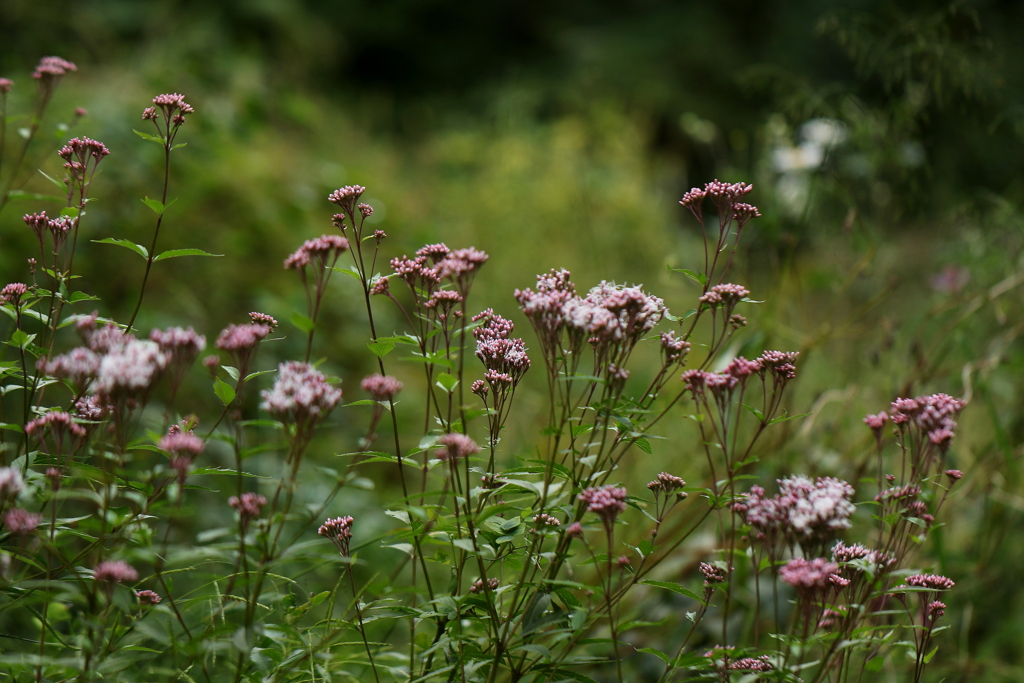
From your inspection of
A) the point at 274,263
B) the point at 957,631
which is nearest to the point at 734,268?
the point at 957,631

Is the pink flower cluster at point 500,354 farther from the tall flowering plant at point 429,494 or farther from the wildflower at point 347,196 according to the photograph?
the wildflower at point 347,196

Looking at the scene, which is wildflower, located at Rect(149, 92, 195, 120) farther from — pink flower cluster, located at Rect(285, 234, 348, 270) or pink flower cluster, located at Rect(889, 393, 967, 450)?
pink flower cluster, located at Rect(889, 393, 967, 450)

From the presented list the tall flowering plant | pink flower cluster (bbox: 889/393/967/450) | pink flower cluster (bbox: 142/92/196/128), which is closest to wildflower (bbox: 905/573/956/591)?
the tall flowering plant

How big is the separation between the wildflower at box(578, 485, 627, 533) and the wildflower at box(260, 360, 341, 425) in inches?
13.5

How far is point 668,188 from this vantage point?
7648 mm

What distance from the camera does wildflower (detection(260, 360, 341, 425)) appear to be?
2.53 ft

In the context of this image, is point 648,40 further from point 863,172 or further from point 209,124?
point 863,172

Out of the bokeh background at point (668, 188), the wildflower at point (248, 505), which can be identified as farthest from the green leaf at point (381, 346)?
the bokeh background at point (668, 188)

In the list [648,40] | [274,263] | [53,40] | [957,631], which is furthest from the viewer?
[648,40]

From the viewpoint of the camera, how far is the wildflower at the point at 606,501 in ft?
2.82

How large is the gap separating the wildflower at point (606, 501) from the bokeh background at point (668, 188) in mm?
1014

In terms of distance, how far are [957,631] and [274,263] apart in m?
3.40

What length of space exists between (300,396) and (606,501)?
1.30 feet

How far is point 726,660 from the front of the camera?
2.90 ft
